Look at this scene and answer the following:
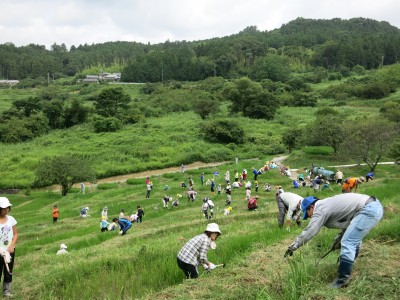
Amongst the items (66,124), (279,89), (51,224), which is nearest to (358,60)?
(279,89)

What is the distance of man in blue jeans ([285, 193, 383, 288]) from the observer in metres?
4.95

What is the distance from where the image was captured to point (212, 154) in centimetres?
4378

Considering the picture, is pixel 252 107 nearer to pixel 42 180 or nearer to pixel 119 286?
pixel 42 180

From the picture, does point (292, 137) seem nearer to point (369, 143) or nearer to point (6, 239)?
point (369, 143)

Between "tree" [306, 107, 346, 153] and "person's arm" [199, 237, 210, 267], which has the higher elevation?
"person's arm" [199, 237, 210, 267]

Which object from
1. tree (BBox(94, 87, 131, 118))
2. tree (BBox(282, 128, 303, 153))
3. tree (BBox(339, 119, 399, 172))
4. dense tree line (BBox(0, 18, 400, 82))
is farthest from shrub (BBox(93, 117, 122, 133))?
dense tree line (BBox(0, 18, 400, 82))

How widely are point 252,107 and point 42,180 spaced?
36735 mm

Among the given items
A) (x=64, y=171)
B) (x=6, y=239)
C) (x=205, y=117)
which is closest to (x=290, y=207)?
(x=6, y=239)

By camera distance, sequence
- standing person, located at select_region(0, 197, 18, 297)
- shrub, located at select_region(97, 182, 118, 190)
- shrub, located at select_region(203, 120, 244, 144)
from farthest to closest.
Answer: shrub, located at select_region(203, 120, 244, 144), shrub, located at select_region(97, 182, 118, 190), standing person, located at select_region(0, 197, 18, 297)

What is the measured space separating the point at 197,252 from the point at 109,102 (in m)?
60.8

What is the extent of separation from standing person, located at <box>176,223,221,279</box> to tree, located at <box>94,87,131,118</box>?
58.7 meters

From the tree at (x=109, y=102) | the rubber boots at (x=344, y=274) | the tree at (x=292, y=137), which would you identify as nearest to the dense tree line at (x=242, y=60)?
the tree at (x=109, y=102)

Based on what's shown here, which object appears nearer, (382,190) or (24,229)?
(382,190)

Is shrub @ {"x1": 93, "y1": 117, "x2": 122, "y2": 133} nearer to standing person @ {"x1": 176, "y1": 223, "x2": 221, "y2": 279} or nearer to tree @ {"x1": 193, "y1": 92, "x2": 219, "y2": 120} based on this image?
tree @ {"x1": 193, "y1": 92, "x2": 219, "y2": 120}
